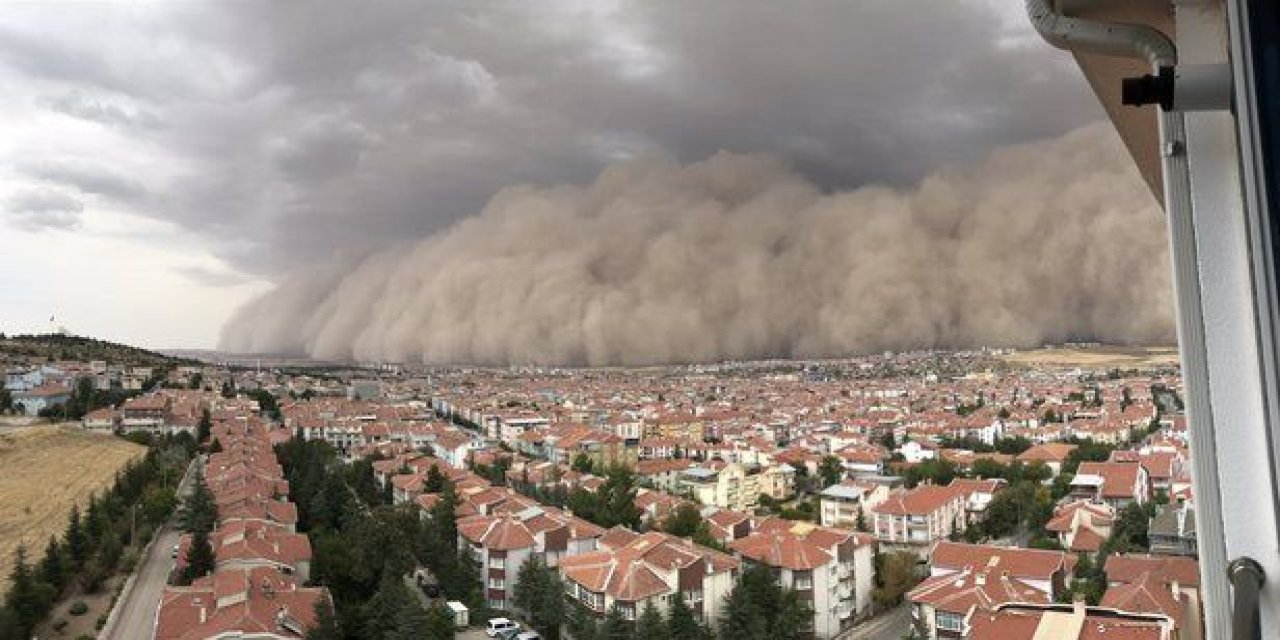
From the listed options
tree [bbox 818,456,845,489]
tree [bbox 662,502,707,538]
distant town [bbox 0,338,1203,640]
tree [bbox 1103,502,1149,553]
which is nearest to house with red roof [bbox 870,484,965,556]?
distant town [bbox 0,338,1203,640]

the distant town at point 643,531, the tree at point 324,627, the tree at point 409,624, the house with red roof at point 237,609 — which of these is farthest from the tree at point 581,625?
the house with red roof at point 237,609

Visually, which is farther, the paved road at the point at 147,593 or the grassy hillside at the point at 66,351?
the grassy hillside at the point at 66,351

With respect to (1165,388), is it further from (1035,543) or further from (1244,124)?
(1244,124)

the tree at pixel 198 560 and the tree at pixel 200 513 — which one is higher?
the tree at pixel 200 513

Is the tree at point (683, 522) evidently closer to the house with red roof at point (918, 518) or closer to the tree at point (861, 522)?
the tree at point (861, 522)

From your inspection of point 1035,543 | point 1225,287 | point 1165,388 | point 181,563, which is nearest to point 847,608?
point 1035,543

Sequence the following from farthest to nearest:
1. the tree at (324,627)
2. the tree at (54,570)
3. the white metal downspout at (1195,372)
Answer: the tree at (54,570), the tree at (324,627), the white metal downspout at (1195,372)

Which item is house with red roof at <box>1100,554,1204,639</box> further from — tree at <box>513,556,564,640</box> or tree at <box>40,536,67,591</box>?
tree at <box>40,536,67,591</box>
